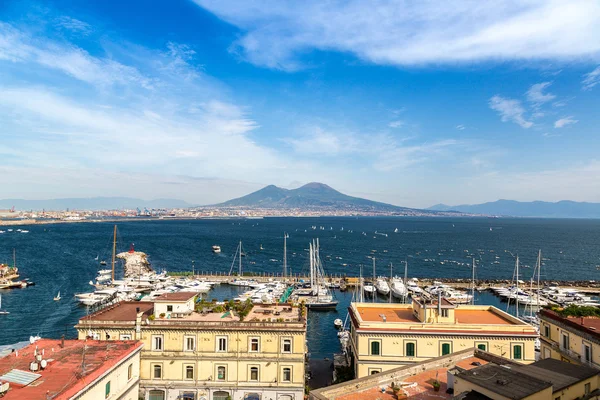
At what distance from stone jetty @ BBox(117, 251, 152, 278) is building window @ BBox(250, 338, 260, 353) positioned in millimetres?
74651

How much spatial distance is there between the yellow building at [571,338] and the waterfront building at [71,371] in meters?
27.3

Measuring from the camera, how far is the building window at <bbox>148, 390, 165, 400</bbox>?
27.9m

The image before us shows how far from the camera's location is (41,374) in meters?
18.9

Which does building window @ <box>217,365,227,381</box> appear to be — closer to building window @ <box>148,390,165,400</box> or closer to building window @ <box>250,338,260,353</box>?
building window @ <box>250,338,260,353</box>

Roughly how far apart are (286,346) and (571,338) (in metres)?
18.6

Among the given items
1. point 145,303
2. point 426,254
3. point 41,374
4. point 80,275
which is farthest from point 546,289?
point 80,275

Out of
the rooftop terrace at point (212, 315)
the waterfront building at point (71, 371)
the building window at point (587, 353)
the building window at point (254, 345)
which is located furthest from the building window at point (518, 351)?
the waterfront building at point (71, 371)

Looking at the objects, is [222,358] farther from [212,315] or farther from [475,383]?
[475,383]

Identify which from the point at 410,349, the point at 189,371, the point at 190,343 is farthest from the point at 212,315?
the point at 410,349

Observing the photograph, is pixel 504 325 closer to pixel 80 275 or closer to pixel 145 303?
pixel 145 303

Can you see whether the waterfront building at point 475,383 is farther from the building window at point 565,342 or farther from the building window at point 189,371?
the building window at point 189,371

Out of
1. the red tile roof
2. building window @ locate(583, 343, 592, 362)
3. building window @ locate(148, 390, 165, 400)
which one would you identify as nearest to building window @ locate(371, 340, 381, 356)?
building window @ locate(583, 343, 592, 362)

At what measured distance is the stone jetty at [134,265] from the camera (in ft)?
318

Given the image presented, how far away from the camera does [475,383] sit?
45.2ft
